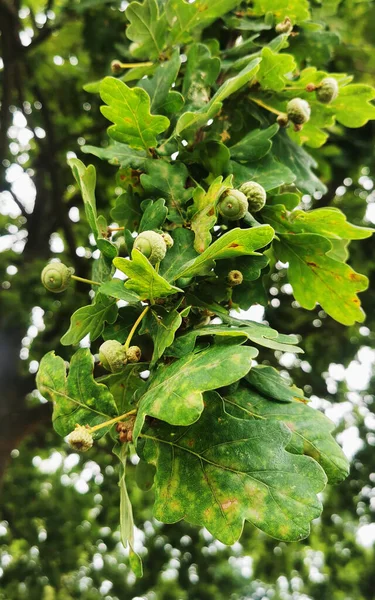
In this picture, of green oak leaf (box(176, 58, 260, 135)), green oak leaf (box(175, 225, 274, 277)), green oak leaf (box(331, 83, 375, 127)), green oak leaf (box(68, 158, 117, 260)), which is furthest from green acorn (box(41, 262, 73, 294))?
green oak leaf (box(331, 83, 375, 127))

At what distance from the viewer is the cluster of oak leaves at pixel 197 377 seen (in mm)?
901

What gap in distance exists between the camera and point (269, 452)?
36.6 inches

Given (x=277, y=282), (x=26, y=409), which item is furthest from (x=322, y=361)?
(x=26, y=409)

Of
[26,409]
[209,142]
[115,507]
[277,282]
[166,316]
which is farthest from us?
[115,507]

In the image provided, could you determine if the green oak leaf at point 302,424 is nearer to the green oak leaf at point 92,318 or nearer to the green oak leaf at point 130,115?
the green oak leaf at point 92,318

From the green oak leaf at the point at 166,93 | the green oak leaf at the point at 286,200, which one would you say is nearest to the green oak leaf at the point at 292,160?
the green oak leaf at the point at 286,200

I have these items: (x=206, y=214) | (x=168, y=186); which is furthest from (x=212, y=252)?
(x=168, y=186)

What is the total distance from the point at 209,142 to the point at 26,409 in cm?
335

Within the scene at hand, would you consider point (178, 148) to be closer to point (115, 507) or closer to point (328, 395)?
point (328, 395)

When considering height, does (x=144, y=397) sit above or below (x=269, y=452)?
above

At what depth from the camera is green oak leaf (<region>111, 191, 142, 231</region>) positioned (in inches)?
56.0

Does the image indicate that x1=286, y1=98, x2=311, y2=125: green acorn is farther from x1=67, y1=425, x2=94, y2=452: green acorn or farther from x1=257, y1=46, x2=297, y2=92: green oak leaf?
x1=67, y1=425, x2=94, y2=452: green acorn

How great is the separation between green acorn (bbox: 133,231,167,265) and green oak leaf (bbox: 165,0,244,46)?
0.95 meters

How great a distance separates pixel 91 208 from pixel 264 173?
47 centimetres
